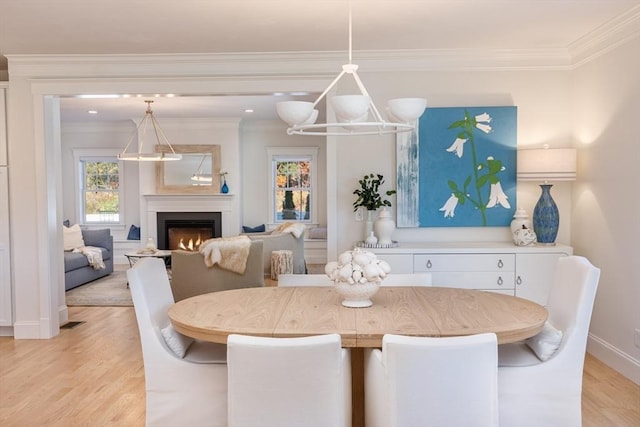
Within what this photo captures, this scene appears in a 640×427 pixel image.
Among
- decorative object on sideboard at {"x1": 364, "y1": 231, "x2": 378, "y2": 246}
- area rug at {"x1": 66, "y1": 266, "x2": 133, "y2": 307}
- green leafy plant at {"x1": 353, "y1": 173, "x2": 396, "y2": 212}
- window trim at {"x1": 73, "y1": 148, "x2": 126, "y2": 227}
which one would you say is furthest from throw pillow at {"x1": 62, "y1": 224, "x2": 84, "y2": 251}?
decorative object on sideboard at {"x1": 364, "y1": 231, "x2": 378, "y2": 246}

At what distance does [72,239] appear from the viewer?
7664mm

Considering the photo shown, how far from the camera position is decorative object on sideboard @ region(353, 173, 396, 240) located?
4.40m

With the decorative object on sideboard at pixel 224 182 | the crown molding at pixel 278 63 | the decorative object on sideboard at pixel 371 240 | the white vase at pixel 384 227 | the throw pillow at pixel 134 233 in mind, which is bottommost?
the throw pillow at pixel 134 233

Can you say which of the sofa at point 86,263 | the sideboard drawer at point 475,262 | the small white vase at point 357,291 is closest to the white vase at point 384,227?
the sideboard drawer at point 475,262

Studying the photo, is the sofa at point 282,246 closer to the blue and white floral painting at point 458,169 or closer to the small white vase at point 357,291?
the blue and white floral painting at point 458,169

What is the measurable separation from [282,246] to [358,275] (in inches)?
183

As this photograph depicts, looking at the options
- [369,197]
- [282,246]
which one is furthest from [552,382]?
[282,246]

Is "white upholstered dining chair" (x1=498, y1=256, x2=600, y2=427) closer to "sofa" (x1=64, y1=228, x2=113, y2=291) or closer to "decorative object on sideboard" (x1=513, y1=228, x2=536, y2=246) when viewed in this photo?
"decorative object on sideboard" (x1=513, y1=228, x2=536, y2=246)

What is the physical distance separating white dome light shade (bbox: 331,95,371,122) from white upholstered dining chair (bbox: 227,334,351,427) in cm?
105

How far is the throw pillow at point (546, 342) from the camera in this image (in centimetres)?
245

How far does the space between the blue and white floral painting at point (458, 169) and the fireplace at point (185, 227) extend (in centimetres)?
521

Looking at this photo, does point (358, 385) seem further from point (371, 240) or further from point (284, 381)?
point (371, 240)

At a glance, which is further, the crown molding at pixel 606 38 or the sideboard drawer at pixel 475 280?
the sideboard drawer at pixel 475 280

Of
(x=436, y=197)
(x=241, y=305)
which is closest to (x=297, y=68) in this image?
(x=436, y=197)
